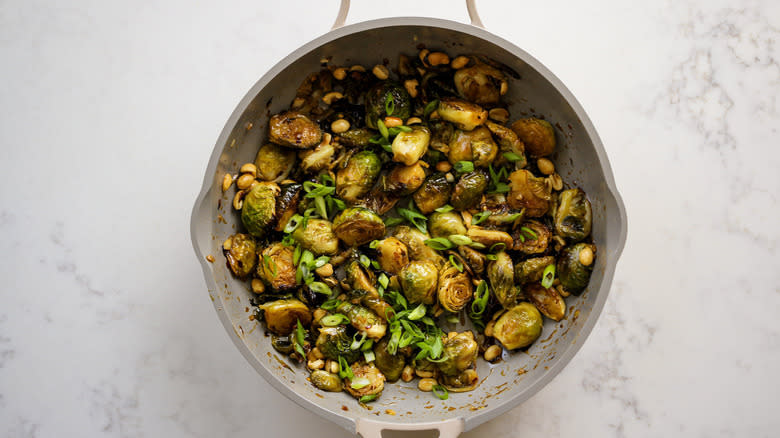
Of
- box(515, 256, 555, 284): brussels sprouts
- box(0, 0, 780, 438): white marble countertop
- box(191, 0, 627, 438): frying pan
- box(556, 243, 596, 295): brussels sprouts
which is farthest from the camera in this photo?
box(0, 0, 780, 438): white marble countertop

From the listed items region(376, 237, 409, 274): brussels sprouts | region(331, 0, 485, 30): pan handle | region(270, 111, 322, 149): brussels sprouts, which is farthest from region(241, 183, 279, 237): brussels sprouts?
region(331, 0, 485, 30): pan handle

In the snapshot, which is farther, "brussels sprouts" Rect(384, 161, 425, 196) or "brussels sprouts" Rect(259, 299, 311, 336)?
"brussels sprouts" Rect(384, 161, 425, 196)

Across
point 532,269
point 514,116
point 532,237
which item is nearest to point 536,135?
point 514,116

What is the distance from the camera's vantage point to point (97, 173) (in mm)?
2705

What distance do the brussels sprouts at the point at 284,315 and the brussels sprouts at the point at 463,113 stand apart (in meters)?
0.96

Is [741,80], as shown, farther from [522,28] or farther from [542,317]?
[542,317]

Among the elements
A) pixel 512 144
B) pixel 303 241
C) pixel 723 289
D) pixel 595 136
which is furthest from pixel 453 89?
pixel 723 289

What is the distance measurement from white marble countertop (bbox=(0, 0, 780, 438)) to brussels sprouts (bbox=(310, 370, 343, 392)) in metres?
0.26

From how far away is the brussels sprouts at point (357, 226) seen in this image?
2.51 m

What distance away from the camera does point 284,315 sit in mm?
2453

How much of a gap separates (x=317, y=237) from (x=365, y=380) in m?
0.60

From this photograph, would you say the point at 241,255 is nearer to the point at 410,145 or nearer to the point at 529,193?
the point at 410,145

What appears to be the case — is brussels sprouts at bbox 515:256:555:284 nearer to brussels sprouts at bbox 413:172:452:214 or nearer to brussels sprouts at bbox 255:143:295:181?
brussels sprouts at bbox 413:172:452:214

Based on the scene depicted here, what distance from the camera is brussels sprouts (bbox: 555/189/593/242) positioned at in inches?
95.6
